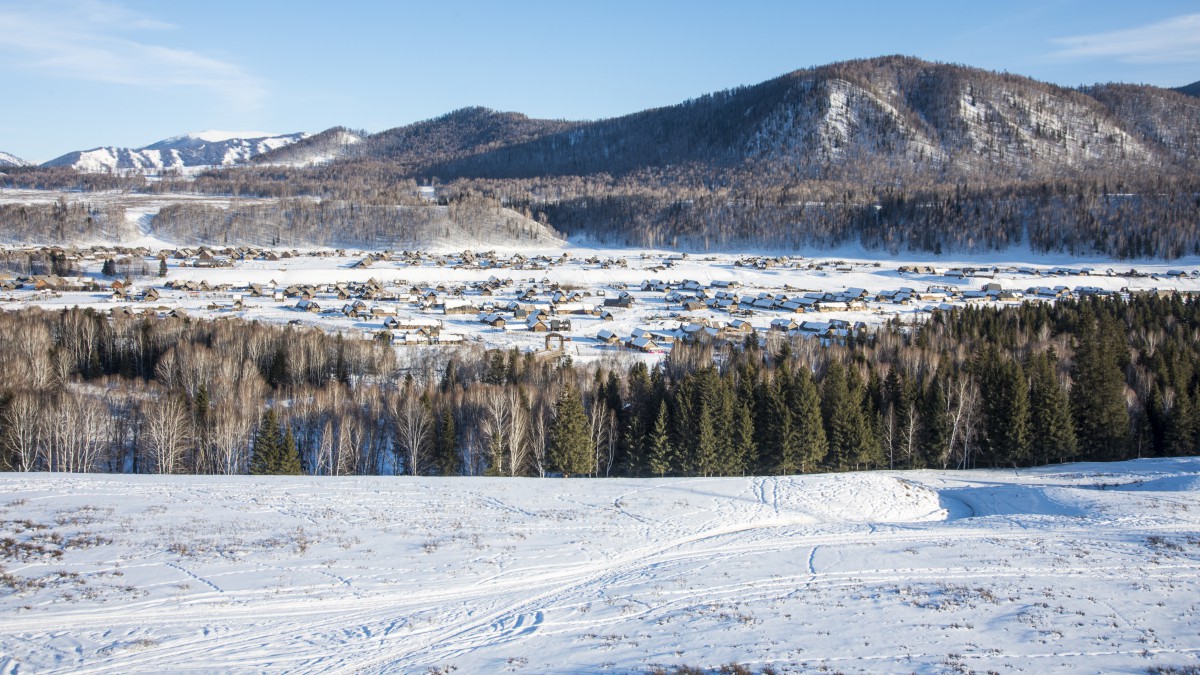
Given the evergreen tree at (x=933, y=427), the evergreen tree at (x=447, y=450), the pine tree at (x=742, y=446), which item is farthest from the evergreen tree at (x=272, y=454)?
the evergreen tree at (x=933, y=427)

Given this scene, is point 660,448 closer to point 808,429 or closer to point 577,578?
point 808,429

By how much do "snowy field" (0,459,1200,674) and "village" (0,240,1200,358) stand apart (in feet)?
103

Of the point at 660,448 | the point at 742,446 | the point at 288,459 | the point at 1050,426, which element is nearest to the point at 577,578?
the point at 660,448

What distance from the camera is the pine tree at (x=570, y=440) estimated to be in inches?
1195

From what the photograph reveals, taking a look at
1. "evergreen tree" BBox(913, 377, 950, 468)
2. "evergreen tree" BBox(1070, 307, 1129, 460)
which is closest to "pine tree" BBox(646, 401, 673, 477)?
"evergreen tree" BBox(913, 377, 950, 468)

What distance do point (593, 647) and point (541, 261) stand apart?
363ft

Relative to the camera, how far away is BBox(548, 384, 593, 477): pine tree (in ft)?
99.6

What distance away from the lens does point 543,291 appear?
87438 mm

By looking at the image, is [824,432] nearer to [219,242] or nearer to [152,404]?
[152,404]

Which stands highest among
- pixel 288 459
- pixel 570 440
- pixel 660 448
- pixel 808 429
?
pixel 808 429

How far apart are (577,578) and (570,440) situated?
14860 millimetres

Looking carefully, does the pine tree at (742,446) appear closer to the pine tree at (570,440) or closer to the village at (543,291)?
the pine tree at (570,440)

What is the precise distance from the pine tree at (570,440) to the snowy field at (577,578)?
21.1 ft

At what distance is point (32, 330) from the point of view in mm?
46469
